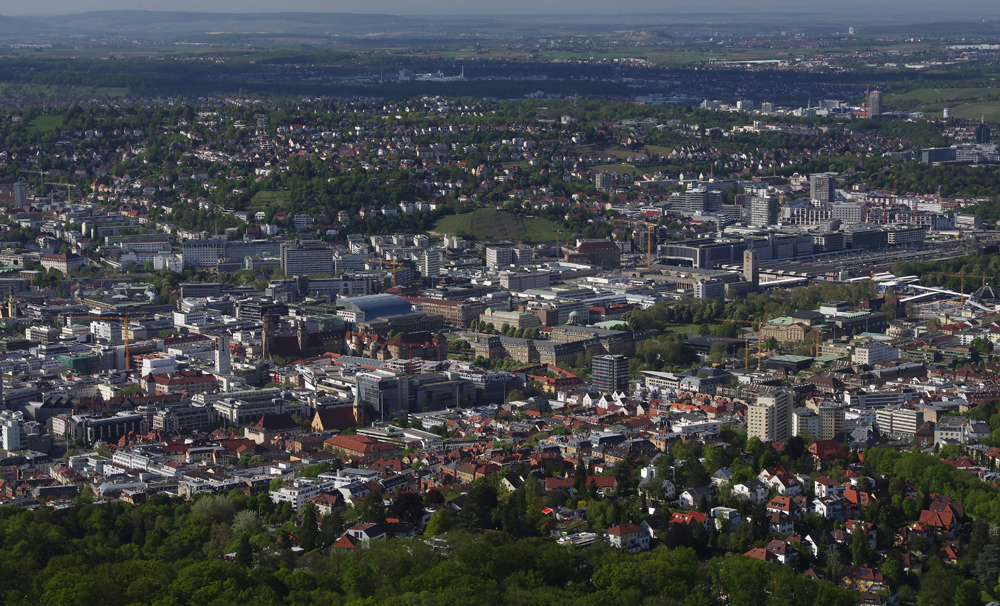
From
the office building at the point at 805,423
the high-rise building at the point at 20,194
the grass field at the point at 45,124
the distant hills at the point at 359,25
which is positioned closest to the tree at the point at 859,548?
the office building at the point at 805,423

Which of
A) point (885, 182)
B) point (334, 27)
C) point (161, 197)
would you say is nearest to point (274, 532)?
point (161, 197)

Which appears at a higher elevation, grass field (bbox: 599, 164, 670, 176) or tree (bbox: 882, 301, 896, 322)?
tree (bbox: 882, 301, 896, 322)

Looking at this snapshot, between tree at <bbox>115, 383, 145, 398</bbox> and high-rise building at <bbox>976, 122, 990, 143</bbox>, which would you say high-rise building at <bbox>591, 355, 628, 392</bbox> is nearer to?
tree at <bbox>115, 383, 145, 398</bbox>

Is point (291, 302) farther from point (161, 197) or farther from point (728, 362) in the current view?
point (161, 197)

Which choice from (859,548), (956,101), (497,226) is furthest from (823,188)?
(859,548)

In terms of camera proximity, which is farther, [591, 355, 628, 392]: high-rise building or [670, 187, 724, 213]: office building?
[670, 187, 724, 213]: office building

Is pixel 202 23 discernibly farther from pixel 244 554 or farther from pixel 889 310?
pixel 244 554

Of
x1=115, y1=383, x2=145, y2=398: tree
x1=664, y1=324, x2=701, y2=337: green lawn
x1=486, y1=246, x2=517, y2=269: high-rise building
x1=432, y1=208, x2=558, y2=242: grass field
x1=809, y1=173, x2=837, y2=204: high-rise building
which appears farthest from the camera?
x1=809, y1=173, x2=837, y2=204: high-rise building

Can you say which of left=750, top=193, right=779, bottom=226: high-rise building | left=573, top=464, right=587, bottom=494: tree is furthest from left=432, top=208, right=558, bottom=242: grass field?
left=573, top=464, right=587, bottom=494: tree
